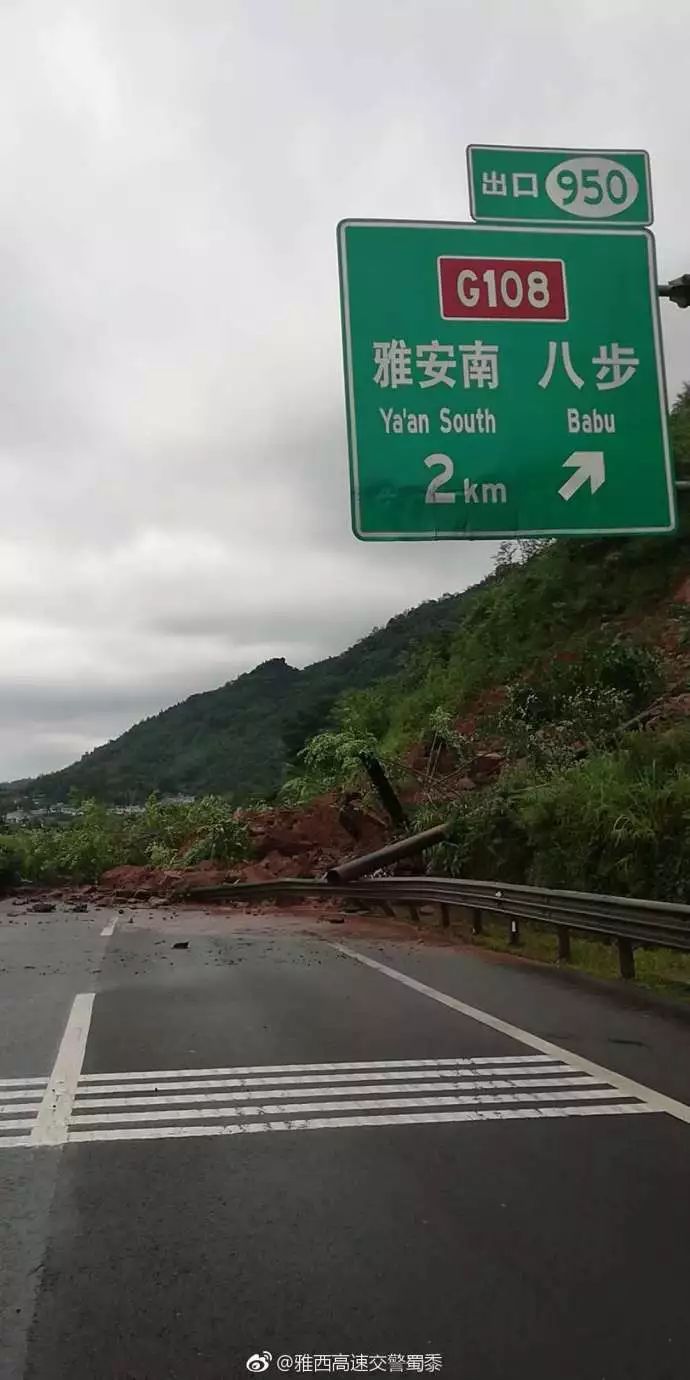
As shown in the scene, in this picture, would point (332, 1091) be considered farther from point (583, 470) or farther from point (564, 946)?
point (564, 946)

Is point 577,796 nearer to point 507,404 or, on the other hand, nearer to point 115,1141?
point 507,404

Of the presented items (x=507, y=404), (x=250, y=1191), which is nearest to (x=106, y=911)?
(x=507, y=404)

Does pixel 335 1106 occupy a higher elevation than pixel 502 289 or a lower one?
lower

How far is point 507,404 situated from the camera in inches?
367

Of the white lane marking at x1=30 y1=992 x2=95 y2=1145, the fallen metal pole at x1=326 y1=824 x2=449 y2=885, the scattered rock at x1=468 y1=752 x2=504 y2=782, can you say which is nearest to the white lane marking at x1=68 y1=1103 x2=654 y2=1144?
the white lane marking at x1=30 y1=992 x2=95 y2=1145

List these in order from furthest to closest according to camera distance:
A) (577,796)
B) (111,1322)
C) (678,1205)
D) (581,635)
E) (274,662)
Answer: (274,662) < (581,635) < (577,796) < (678,1205) < (111,1322)

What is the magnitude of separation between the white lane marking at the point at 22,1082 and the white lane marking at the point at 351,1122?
116cm

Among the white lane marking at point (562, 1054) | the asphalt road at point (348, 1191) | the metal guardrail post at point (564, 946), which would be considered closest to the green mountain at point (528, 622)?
the metal guardrail post at point (564, 946)

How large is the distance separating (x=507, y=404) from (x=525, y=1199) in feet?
20.9

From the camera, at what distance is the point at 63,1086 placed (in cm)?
690

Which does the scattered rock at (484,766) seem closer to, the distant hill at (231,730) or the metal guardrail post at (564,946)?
the metal guardrail post at (564,946)

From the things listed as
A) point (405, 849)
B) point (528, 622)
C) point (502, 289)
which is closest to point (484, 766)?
point (405, 849)

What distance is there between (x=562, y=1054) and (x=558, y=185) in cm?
A: 672

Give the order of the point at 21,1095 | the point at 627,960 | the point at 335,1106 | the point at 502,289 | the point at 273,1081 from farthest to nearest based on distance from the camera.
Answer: the point at 627,960
the point at 502,289
the point at 273,1081
the point at 21,1095
the point at 335,1106
